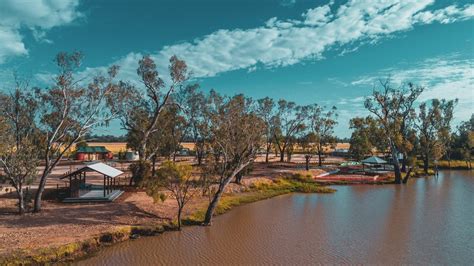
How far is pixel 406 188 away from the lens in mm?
37844

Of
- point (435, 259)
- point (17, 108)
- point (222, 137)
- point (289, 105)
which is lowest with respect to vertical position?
point (435, 259)

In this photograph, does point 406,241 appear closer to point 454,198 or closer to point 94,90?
point 454,198

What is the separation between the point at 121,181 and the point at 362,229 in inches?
980

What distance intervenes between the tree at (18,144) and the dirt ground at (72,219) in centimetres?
187

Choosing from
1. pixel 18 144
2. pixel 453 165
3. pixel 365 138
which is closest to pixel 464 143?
pixel 453 165

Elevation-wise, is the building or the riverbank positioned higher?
the building

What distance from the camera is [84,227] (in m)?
18.6

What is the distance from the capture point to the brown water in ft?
50.2

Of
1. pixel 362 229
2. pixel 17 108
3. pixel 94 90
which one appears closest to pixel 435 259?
pixel 362 229

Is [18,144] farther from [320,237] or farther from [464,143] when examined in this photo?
[464,143]

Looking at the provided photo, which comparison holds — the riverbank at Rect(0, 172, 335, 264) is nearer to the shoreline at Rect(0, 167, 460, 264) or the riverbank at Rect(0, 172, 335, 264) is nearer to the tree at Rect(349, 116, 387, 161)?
the shoreline at Rect(0, 167, 460, 264)

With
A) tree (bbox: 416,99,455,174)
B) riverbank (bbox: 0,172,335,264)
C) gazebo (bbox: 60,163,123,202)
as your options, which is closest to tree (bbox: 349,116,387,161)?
tree (bbox: 416,99,455,174)

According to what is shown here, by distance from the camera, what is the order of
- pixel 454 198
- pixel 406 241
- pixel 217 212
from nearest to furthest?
1. pixel 406 241
2. pixel 217 212
3. pixel 454 198

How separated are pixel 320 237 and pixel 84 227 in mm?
13253
